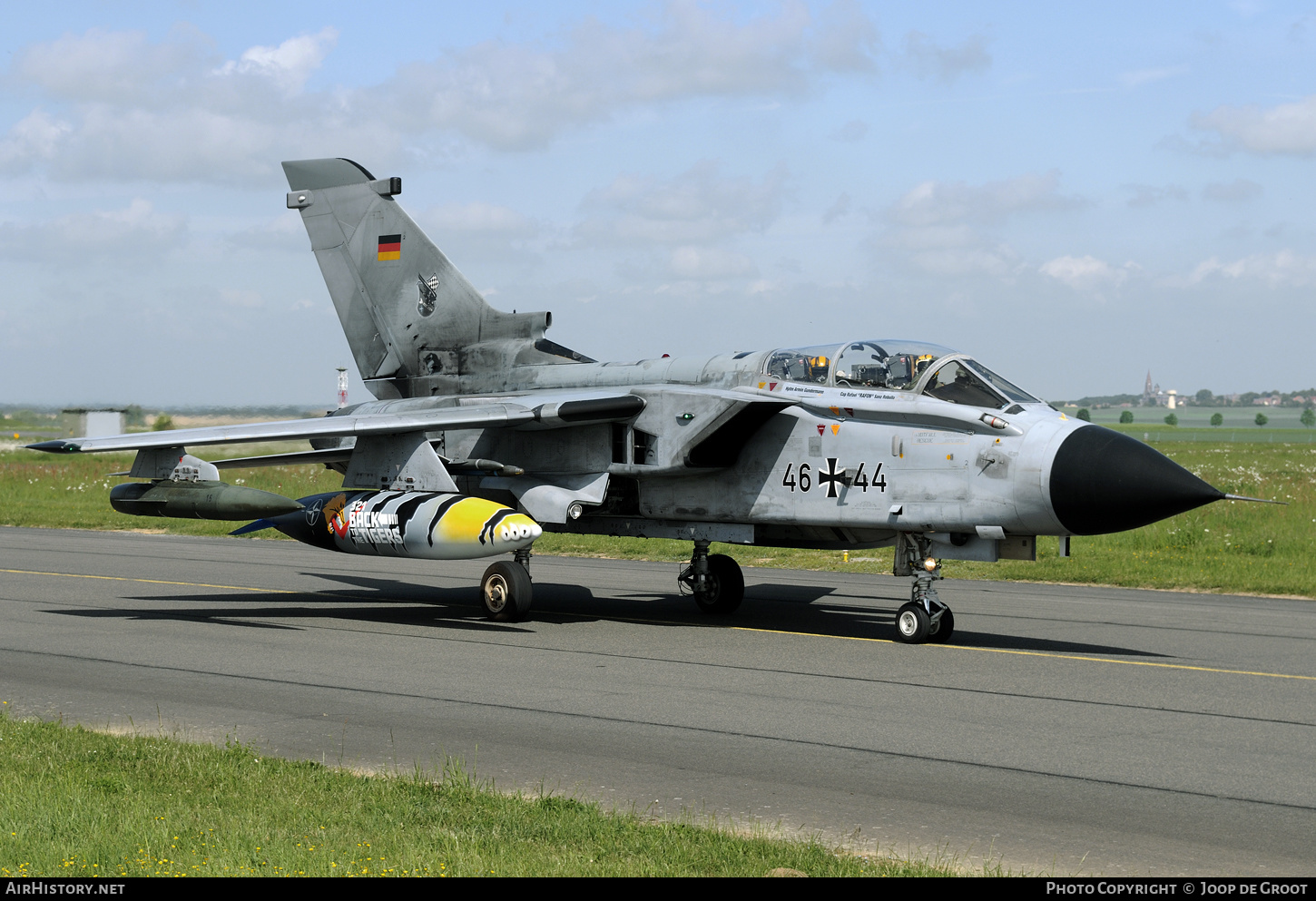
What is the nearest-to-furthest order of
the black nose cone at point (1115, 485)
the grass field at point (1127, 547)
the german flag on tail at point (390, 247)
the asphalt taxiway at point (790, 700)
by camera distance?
the asphalt taxiway at point (790, 700)
the black nose cone at point (1115, 485)
the german flag on tail at point (390, 247)
the grass field at point (1127, 547)

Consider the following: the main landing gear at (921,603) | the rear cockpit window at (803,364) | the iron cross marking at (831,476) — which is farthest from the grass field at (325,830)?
the rear cockpit window at (803,364)

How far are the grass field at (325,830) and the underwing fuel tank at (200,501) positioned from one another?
6784mm

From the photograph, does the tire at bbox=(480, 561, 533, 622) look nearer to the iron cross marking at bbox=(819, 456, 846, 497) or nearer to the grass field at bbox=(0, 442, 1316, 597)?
the iron cross marking at bbox=(819, 456, 846, 497)

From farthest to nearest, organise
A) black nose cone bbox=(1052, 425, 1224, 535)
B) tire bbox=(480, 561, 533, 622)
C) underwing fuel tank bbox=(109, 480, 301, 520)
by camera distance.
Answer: tire bbox=(480, 561, 533, 622)
underwing fuel tank bbox=(109, 480, 301, 520)
black nose cone bbox=(1052, 425, 1224, 535)

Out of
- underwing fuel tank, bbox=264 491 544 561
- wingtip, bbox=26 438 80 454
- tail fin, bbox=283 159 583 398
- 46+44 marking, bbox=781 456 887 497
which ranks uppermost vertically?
tail fin, bbox=283 159 583 398

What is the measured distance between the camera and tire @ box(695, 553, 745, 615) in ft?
49.2

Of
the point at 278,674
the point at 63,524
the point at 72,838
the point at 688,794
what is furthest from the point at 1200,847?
the point at 63,524

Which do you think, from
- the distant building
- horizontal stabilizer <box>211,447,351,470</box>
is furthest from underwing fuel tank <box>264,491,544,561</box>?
the distant building

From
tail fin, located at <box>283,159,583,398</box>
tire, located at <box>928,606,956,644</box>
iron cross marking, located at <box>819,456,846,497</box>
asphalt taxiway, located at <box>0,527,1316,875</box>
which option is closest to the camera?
asphalt taxiway, located at <box>0,527,1316,875</box>

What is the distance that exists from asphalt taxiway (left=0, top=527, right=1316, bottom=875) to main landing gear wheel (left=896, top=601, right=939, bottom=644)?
16 centimetres

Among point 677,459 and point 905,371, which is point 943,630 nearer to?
point 905,371

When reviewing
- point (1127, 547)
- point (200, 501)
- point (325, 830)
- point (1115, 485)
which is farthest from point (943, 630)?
point (1127, 547)

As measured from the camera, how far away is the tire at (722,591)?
1499 centimetres

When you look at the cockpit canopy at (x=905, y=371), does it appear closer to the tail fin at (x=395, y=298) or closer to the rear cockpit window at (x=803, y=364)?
the rear cockpit window at (x=803, y=364)
